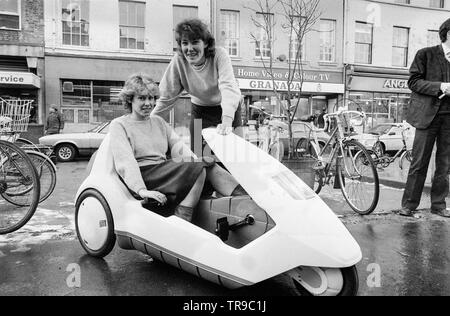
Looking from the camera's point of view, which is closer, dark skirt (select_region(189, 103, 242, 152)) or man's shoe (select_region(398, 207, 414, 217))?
dark skirt (select_region(189, 103, 242, 152))

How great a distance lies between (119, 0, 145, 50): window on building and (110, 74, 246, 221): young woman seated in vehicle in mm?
15637

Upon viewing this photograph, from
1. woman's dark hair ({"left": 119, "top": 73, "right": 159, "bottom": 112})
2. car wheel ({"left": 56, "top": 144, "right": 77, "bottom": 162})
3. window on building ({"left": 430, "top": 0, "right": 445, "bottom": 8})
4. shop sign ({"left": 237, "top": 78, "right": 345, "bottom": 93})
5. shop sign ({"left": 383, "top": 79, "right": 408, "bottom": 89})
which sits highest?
window on building ({"left": 430, "top": 0, "right": 445, "bottom": 8})

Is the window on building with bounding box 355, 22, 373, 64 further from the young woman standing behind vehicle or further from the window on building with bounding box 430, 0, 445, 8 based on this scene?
the young woman standing behind vehicle

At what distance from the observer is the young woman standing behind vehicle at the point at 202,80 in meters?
2.83

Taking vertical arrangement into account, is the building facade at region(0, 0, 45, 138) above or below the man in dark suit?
above

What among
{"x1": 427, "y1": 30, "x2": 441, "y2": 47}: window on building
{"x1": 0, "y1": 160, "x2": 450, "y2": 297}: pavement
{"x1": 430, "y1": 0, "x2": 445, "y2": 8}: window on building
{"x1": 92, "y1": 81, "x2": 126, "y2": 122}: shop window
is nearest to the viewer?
{"x1": 0, "y1": 160, "x2": 450, "y2": 297}: pavement

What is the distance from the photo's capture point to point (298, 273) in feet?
6.75

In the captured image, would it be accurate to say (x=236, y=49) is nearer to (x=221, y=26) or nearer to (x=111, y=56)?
(x=221, y=26)

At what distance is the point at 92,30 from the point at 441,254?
1679 cm

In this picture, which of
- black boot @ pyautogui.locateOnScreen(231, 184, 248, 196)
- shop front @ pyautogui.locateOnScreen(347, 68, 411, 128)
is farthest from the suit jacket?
shop front @ pyautogui.locateOnScreen(347, 68, 411, 128)

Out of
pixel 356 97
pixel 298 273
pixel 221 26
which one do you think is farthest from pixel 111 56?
pixel 298 273

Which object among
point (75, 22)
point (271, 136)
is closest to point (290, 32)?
point (271, 136)

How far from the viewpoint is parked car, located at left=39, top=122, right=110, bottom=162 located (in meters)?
11.1

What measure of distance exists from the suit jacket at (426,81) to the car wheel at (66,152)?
31.1 feet
